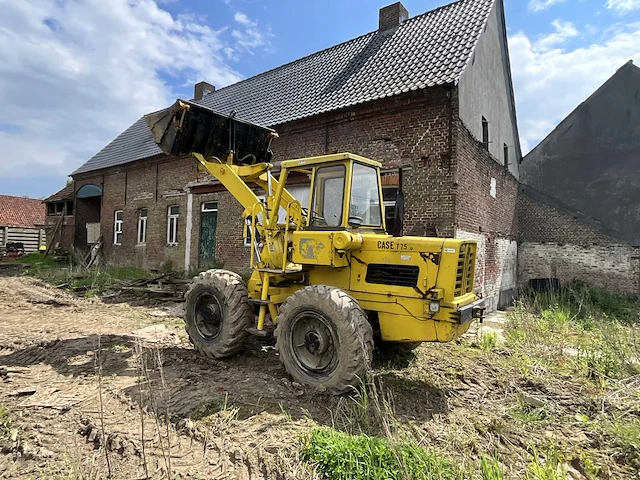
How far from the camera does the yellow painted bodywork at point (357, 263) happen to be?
401 centimetres

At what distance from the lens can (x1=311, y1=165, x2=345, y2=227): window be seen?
4.48m

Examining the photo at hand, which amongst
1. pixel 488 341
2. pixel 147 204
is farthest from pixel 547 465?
pixel 147 204

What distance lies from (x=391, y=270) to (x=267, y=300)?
5.32 ft

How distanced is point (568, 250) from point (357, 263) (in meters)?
10.9

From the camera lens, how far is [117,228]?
59.0ft

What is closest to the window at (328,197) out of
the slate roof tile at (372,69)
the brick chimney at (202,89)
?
the slate roof tile at (372,69)

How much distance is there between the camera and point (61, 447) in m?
2.97

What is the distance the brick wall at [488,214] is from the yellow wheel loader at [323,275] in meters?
4.62

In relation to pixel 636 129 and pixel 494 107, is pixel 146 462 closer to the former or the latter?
pixel 494 107

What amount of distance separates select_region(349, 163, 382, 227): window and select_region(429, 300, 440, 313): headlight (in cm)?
125

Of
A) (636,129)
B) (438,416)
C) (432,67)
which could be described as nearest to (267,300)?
(438,416)

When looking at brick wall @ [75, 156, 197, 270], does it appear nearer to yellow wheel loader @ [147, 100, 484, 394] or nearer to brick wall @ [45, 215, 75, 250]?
brick wall @ [45, 215, 75, 250]

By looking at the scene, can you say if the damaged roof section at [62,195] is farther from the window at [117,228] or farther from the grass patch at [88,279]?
the grass patch at [88,279]

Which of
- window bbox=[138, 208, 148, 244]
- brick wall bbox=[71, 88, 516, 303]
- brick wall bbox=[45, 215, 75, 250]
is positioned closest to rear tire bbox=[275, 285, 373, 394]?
brick wall bbox=[71, 88, 516, 303]
